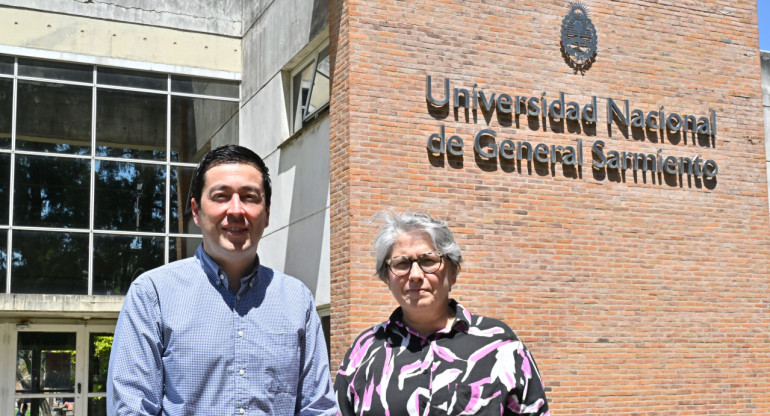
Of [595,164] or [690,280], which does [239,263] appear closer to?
[595,164]

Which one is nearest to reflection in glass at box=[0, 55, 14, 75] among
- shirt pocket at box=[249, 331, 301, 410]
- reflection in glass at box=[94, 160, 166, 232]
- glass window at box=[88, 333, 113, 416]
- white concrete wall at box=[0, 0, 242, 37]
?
white concrete wall at box=[0, 0, 242, 37]

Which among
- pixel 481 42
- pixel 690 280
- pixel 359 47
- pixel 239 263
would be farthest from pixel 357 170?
pixel 239 263

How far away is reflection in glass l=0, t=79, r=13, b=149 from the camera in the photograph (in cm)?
1479

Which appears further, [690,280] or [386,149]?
[690,280]

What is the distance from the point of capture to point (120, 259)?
1513 cm

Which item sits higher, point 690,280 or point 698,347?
point 690,280

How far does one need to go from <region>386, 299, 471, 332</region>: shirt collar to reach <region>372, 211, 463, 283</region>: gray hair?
0.15 meters

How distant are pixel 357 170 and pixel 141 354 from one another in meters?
8.51

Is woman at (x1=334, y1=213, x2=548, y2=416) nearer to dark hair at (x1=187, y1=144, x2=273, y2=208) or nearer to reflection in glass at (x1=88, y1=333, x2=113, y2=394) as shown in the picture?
dark hair at (x1=187, y1=144, x2=273, y2=208)

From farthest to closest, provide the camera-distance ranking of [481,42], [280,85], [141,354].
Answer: [280,85] < [481,42] < [141,354]

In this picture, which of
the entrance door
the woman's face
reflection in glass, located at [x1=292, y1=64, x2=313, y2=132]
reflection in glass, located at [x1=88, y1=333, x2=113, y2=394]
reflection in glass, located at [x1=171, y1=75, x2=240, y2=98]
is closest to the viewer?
the woman's face

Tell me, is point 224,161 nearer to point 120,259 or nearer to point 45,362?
point 120,259

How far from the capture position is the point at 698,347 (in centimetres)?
1289

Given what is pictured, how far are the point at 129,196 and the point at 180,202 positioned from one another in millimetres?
879
